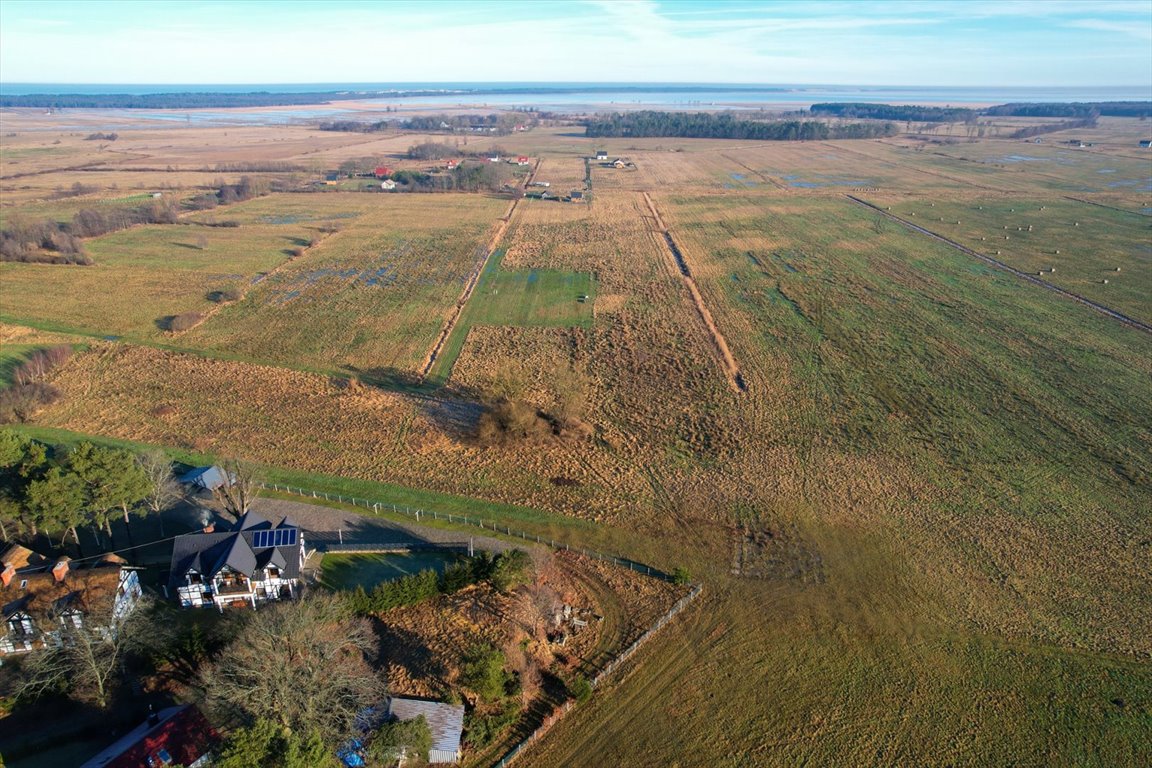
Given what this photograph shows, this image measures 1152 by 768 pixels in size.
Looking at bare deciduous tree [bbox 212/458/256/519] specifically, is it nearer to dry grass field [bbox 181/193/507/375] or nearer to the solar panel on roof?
the solar panel on roof

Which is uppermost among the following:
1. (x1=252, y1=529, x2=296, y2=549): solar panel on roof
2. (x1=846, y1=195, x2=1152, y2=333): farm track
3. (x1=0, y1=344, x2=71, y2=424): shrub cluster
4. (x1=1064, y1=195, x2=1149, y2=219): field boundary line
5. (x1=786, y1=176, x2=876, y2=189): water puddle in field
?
(x1=786, y1=176, x2=876, y2=189): water puddle in field

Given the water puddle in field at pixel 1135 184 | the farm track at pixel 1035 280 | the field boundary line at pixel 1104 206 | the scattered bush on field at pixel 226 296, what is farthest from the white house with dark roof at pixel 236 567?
the water puddle in field at pixel 1135 184

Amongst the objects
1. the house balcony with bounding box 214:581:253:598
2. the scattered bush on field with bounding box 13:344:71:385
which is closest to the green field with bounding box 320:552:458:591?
the house balcony with bounding box 214:581:253:598

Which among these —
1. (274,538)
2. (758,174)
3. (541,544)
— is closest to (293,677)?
(274,538)

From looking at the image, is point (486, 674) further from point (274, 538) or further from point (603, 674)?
point (274, 538)

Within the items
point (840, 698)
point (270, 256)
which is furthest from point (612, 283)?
point (840, 698)

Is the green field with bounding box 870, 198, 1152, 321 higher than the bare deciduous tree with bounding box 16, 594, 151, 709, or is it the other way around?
the green field with bounding box 870, 198, 1152, 321

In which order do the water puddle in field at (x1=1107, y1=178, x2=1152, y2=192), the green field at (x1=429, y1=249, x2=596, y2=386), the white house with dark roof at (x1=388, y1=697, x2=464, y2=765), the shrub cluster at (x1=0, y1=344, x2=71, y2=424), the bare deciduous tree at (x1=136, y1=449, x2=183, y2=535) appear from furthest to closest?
the water puddle in field at (x1=1107, y1=178, x2=1152, y2=192) < the green field at (x1=429, y1=249, x2=596, y2=386) < the shrub cluster at (x1=0, y1=344, x2=71, y2=424) < the bare deciduous tree at (x1=136, y1=449, x2=183, y2=535) < the white house with dark roof at (x1=388, y1=697, x2=464, y2=765)

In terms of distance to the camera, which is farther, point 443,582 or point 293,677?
point 443,582
